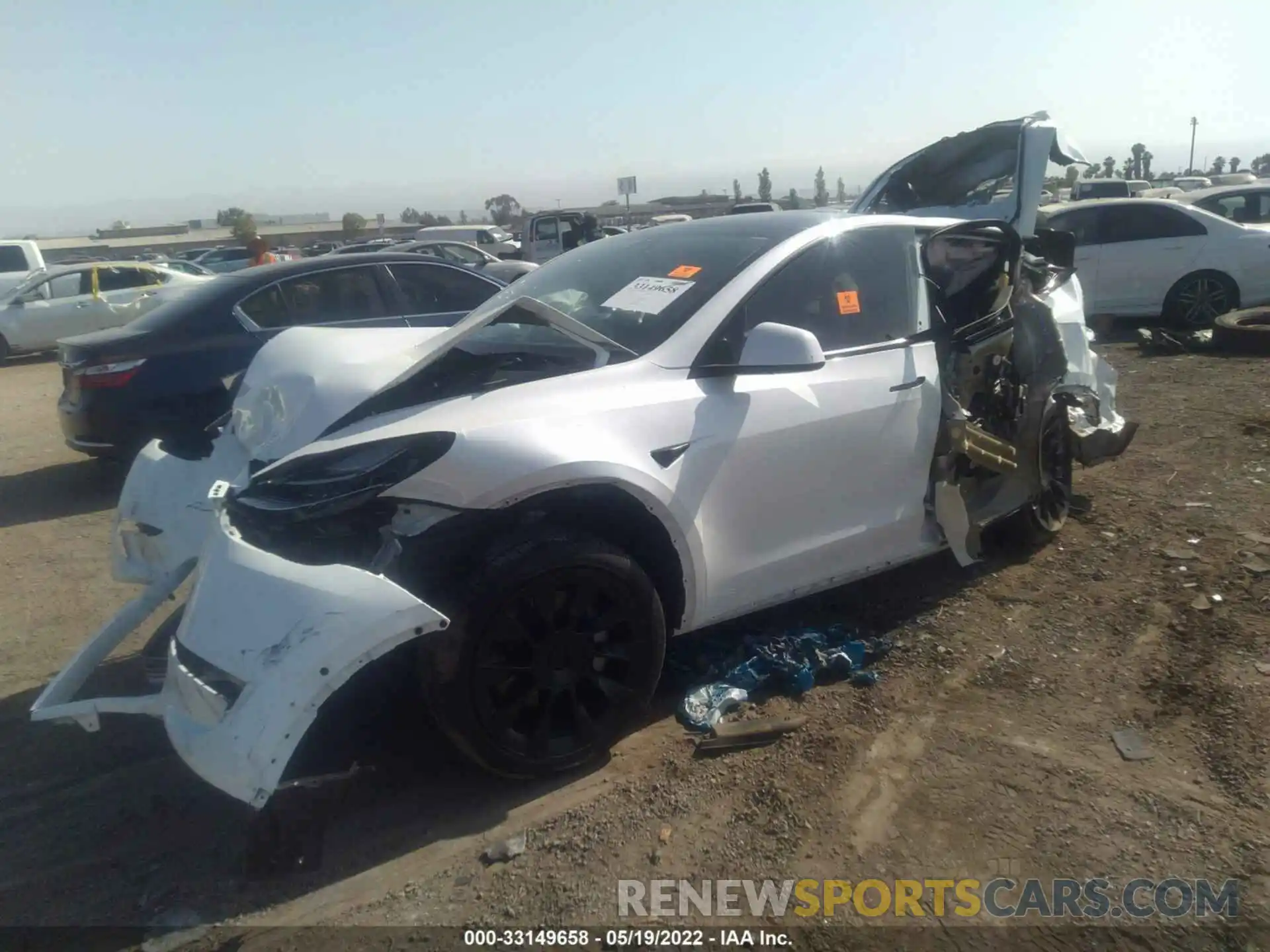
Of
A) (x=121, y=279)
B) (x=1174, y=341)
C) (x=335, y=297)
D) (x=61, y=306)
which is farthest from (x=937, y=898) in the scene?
(x=121, y=279)

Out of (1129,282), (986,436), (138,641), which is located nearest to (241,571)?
(138,641)

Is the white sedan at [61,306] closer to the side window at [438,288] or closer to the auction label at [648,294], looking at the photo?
the side window at [438,288]

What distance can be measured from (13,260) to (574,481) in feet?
62.0

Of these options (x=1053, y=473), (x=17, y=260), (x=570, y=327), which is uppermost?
(x=17, y=260)

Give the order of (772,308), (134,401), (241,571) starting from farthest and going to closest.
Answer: (134,401)
(772,308)
(241,571)

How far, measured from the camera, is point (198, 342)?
6445 mm

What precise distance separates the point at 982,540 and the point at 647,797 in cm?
276

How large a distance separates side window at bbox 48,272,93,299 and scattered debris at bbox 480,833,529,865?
1601 cm

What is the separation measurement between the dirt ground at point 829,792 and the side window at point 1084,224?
7857mm

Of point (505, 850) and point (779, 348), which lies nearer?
point (505, 850)

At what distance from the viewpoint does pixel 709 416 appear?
328cm

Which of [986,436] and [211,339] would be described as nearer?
[986,436]

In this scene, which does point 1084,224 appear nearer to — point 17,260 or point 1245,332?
point 1245,332

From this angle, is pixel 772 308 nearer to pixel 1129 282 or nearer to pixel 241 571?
pixel 241 571
